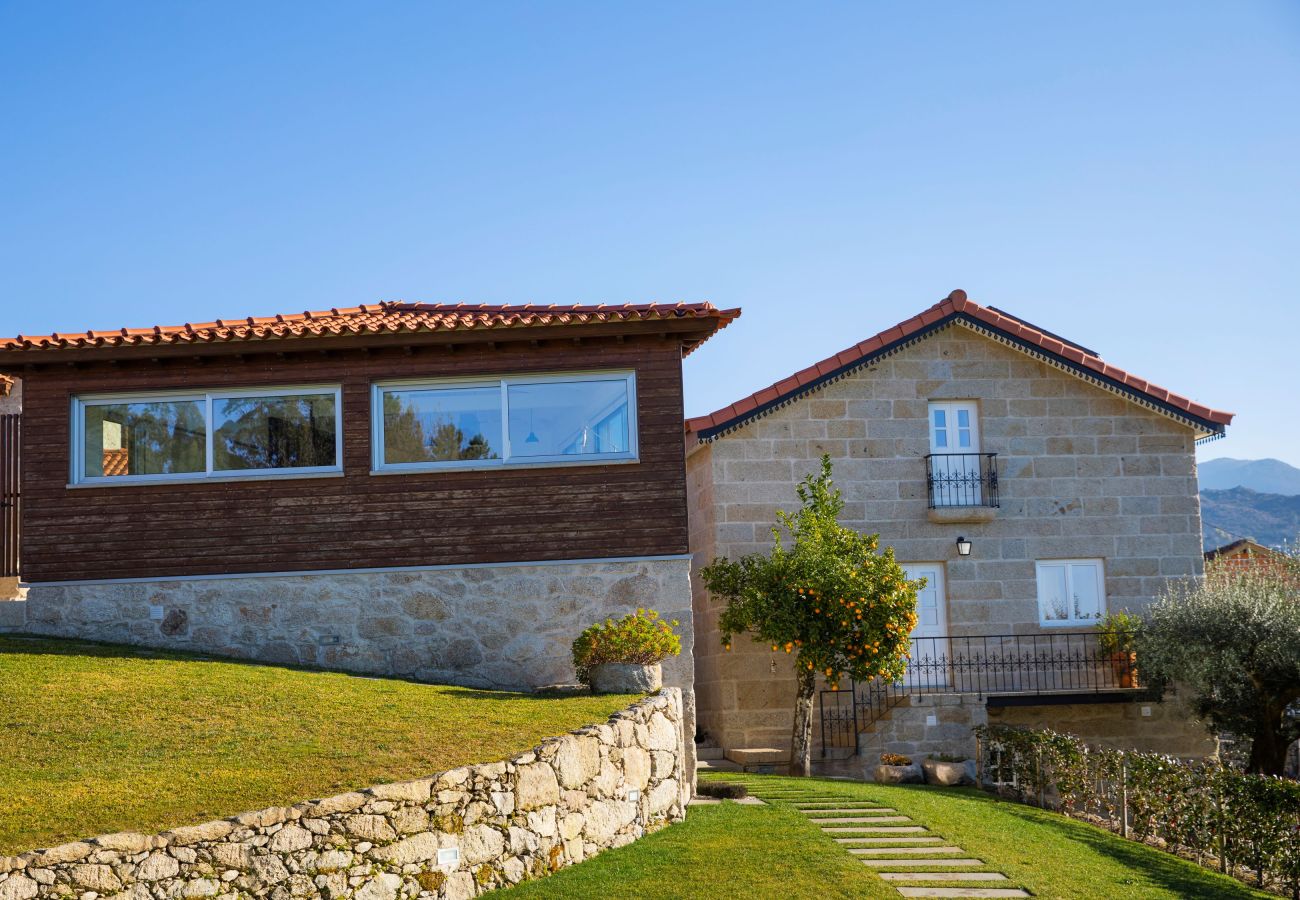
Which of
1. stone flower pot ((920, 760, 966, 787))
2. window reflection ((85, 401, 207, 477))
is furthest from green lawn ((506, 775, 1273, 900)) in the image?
window reflection ((85, 401, 207, 477))

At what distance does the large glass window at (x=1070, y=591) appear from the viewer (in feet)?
64.0

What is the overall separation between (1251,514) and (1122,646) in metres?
96.4

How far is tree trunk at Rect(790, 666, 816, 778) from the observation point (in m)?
16.7

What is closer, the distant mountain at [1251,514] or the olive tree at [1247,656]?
the olive tree at [1247,656]

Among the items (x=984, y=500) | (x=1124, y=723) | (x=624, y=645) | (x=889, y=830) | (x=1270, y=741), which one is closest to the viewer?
(x=889, y=830)

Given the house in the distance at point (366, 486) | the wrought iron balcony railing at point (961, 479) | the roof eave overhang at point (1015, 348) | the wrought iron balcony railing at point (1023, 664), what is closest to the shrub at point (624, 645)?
the house in the distance at point (366, 486)

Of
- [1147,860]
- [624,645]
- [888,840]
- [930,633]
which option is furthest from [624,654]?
[930,633]

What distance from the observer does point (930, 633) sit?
1930 centimetres

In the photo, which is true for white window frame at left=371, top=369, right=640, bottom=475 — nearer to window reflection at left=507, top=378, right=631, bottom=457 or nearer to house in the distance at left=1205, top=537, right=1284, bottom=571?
window reflection at left=507, top=378, right=631, bottom=457

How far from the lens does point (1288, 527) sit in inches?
3846

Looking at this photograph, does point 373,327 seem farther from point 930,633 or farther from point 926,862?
point 930,633

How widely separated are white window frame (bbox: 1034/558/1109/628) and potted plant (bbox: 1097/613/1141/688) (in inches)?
14.2

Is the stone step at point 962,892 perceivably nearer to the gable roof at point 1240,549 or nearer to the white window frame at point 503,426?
the white window frame at point 503,426

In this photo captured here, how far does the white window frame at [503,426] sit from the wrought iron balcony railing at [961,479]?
6.32 m
